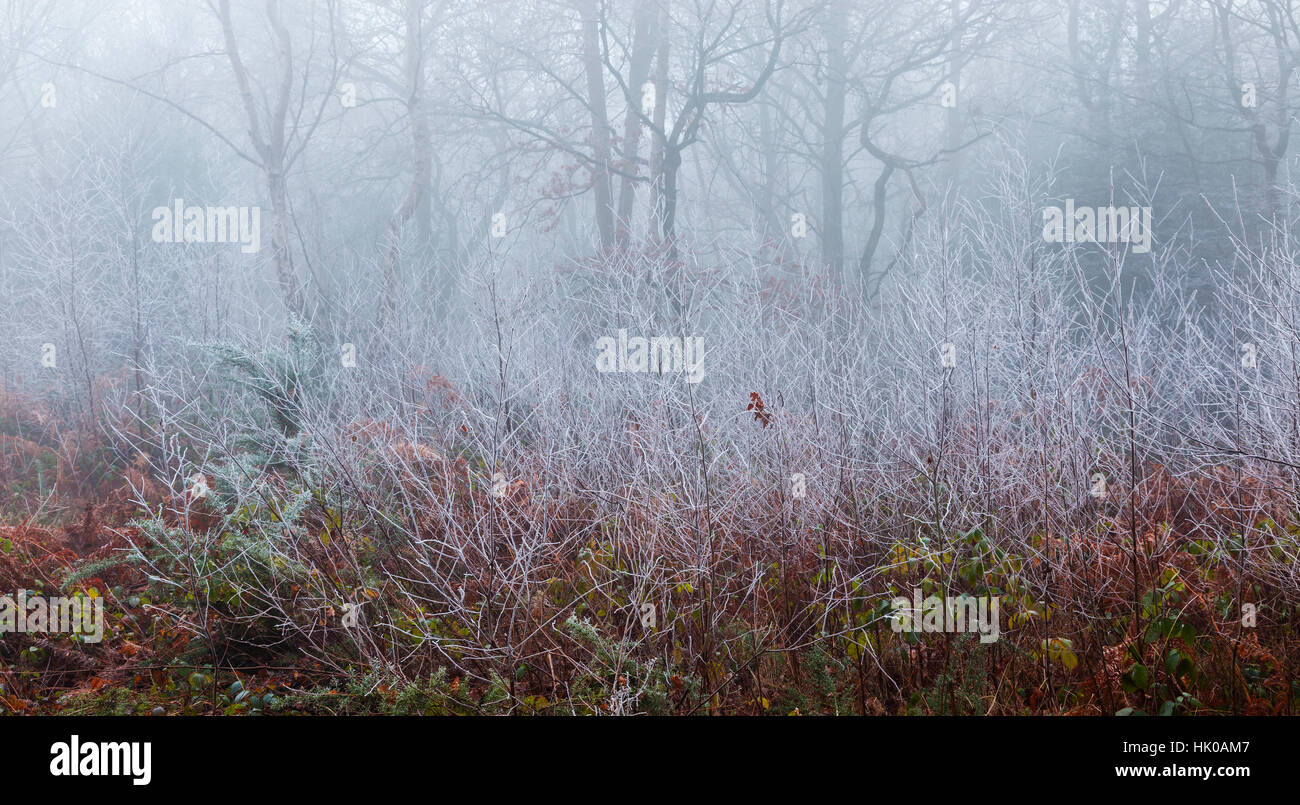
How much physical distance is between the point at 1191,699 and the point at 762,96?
1501 cm

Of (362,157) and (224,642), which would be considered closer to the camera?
(224,642)

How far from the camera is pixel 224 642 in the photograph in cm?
447

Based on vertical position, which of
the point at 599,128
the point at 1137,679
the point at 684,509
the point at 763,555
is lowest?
the point at 1137,679

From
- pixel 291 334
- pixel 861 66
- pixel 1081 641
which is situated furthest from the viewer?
pixel 861 66

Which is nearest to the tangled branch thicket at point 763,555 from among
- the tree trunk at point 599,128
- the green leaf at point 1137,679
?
the green leaf at point 1137,679

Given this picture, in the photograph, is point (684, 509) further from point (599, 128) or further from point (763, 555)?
point (599, 128)

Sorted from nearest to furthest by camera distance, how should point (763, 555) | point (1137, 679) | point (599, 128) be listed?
point (1137, 679) < point (763, 555) < point (599, 128)

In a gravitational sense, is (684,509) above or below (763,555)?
above

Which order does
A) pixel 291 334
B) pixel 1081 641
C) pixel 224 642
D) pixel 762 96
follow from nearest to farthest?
pixel 1081 641 < pixel 224 642 < pixel 291 334 < pixel 762 96

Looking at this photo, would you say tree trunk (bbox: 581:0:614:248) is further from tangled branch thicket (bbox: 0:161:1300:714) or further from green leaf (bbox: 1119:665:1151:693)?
green leaf (bbox: 1119:665:1151:693)

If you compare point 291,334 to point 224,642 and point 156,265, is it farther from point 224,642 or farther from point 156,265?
point 156,265

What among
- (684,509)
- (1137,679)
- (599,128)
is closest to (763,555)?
(684,509)
